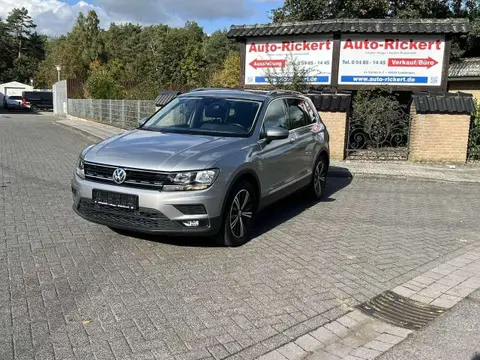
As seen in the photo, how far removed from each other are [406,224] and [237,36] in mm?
10662

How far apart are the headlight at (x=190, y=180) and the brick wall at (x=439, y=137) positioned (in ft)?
29.1

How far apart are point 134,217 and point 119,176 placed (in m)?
0.45

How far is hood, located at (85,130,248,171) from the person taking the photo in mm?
4805

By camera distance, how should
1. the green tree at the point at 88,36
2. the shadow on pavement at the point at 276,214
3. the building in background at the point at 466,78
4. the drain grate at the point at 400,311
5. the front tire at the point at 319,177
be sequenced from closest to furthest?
the drain grate at the point at 400,311
the shadow on pavement at the point at 276,214
the front tire at the point at 319,177
the building in background at the point at 466,78
the green tree at the point at 88,36

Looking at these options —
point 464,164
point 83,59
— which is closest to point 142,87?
point 464,164

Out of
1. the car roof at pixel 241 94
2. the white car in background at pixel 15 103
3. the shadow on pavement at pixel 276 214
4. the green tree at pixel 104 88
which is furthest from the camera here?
the white car in background at pixel 15 103

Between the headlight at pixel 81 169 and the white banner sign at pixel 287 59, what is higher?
the white banner sign at pixel 287 59

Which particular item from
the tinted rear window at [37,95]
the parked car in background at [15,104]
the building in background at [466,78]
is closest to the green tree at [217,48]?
the tinted rear window at [37,95]

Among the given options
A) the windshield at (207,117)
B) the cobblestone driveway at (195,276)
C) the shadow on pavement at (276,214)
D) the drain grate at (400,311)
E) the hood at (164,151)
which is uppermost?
the windshield at (207,117)

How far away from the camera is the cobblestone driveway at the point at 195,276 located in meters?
3.39

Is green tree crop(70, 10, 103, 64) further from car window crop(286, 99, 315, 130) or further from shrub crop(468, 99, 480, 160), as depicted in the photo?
car window crop(286, 99, 315, 130)

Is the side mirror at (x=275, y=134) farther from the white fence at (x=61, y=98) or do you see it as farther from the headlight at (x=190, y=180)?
the white fence at (x=61, y=98)

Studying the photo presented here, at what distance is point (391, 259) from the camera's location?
17.3 feet

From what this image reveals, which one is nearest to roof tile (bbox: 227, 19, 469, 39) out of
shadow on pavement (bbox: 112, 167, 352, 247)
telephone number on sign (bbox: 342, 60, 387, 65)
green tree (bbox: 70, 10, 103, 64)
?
telephone number on sign (bbox: 342, 60, 387, 65)
